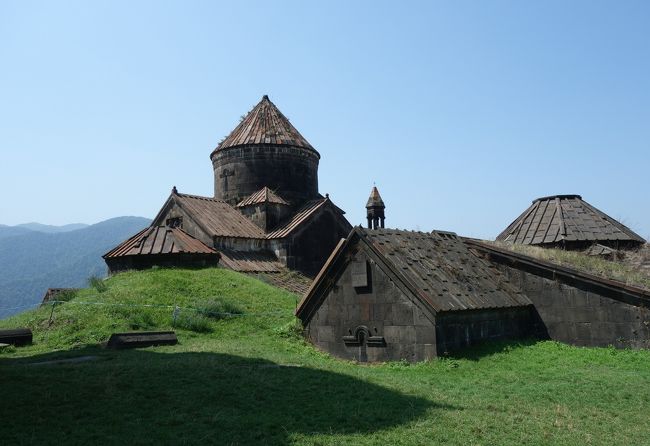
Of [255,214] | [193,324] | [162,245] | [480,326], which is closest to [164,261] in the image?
[162,245]

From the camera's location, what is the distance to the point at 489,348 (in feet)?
46.0

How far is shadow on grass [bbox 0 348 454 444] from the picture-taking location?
23.7 feet

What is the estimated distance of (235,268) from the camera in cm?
2391

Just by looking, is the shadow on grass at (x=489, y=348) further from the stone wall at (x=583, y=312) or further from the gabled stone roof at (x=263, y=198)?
the gabled stone roof at (x=263, y=198)

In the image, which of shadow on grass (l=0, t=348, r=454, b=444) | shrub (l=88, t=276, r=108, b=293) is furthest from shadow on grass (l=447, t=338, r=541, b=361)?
shrub (l=88, t=276, r=108, b=293)

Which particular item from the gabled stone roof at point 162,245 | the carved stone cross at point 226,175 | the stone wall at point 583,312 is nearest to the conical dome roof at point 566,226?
the stone wall at point 583,312

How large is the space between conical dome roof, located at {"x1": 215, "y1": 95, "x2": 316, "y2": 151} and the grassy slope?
50.9 feet

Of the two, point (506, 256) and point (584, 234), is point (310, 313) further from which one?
point (584, 234)

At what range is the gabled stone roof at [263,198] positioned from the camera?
27825mm

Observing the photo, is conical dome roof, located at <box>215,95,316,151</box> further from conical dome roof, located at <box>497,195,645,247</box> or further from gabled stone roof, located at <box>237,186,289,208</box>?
conical dome roof, located at <box>497,195,645,247</box>

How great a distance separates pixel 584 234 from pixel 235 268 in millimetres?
13940

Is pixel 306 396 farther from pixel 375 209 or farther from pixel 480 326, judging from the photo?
pixel 375 209

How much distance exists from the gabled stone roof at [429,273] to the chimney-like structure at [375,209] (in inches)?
616

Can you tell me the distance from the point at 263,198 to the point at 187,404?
19727mm
